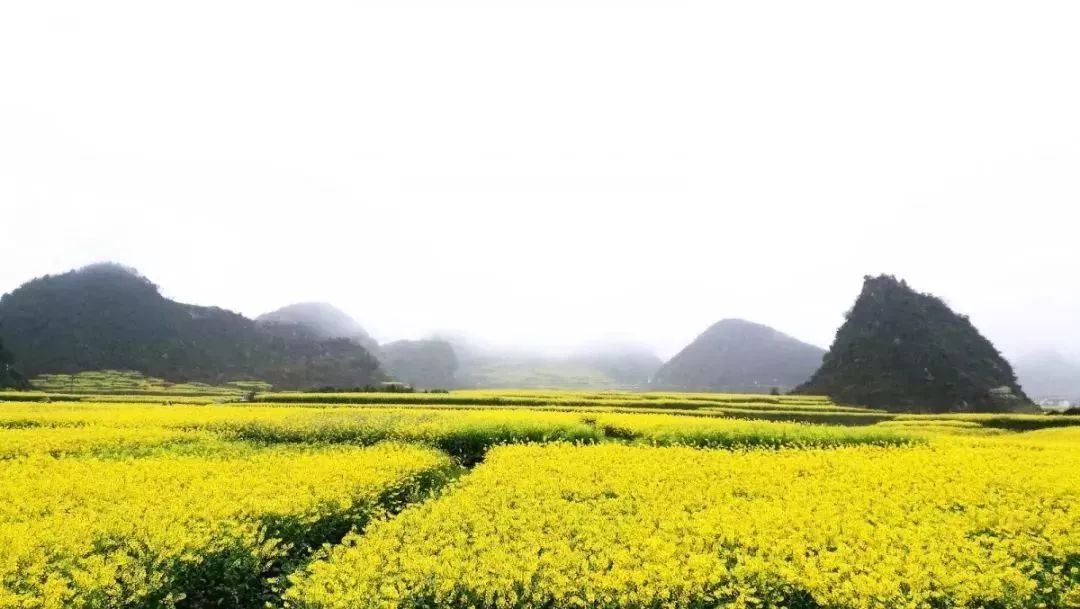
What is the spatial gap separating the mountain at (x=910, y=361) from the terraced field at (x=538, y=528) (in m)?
64.6

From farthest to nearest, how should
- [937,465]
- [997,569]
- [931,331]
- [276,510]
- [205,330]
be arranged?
[205,330], [931,331], [937,465], [276,510], [997,569]

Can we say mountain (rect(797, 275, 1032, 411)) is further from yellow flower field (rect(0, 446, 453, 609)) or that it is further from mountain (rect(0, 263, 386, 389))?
mountain (rect(0, 263, 386, 389))

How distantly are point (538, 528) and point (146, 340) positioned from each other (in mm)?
125364

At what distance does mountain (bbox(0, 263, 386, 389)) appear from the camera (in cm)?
10431

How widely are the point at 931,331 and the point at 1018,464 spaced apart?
77.6m

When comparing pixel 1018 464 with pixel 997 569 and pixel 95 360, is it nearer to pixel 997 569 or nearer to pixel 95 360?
pixel 997 569

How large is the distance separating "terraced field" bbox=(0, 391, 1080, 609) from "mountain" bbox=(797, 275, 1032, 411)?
64647 millimetres

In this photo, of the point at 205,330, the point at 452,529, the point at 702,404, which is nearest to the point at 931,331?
the point at 702,404

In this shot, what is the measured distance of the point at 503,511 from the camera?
365 inches

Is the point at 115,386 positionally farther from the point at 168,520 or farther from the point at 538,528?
the point at 538,528

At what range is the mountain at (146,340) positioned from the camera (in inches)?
4107

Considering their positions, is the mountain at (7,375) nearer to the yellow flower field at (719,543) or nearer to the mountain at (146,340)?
the mountain at (146,340)

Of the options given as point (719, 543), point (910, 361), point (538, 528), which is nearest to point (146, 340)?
point (910, 361)

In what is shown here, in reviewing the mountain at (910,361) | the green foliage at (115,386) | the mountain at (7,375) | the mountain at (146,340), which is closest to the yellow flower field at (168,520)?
the green foliage at (115,386)
